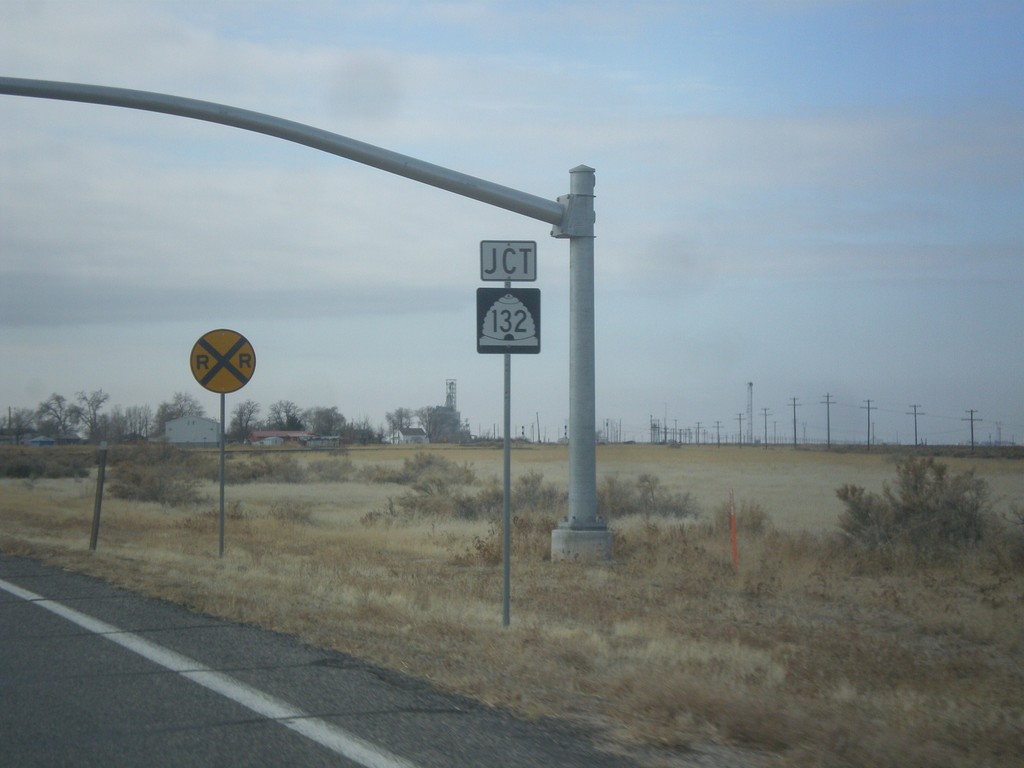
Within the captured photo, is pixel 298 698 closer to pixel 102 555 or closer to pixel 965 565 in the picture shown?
pixel 102 555

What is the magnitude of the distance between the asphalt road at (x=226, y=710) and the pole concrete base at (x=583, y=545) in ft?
23.8

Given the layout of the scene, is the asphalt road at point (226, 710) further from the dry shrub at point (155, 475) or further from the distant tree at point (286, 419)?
the distant tree at point (286, 419)

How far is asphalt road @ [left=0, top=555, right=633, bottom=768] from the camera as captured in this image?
6.02m

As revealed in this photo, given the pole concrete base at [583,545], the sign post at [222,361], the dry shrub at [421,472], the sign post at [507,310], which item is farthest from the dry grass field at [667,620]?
the dry shrub at [421,472]

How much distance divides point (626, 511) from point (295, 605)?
19.7 m

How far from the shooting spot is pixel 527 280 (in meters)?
10.8

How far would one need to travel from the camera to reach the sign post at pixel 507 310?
10625 millimetres

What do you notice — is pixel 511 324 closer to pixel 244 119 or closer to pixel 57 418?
pixel 244 119

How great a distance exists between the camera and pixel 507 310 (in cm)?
1070

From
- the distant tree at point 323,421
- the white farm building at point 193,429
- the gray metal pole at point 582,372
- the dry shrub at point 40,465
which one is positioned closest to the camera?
the gray metal pole at point 582,372

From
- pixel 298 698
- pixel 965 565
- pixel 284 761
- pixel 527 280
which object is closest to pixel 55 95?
pixel 527 280

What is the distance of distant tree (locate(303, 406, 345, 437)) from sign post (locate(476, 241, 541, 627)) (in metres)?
139

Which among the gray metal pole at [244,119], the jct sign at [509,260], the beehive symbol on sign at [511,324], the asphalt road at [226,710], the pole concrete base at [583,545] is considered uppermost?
the gray metal pole at [244,119]

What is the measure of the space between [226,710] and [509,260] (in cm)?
547
